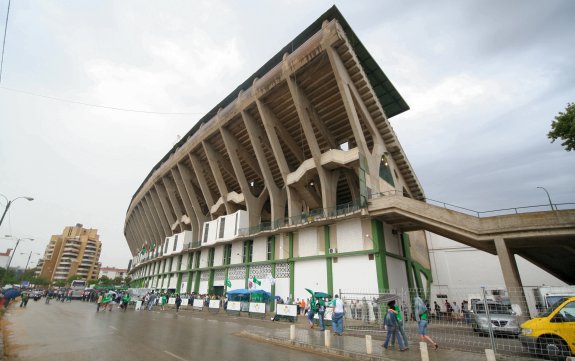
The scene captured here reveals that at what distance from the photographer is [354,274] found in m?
21.0

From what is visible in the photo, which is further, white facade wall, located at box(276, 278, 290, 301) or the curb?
white facade wall, located at box(276, 278, 290, 301)

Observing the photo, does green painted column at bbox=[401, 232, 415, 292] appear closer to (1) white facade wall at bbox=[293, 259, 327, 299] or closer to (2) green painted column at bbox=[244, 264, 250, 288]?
(1) white facade wall at bbox=[293, 259, 327, 299]

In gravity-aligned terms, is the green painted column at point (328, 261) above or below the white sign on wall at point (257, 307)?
above

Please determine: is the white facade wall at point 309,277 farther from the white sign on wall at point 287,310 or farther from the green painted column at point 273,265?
the white sign on wall at point 287,310

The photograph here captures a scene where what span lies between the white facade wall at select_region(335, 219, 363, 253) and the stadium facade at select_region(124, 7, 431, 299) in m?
0.08

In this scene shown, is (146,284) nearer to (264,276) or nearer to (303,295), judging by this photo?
(264,276)

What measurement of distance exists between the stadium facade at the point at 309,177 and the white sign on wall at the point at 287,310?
4602 mm

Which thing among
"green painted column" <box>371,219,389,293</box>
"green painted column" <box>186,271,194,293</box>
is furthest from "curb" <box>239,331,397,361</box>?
"green painted column" <box>186,271,194,293</box>

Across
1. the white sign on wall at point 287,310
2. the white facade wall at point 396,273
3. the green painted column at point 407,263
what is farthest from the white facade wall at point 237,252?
the green painted column at point 407,263

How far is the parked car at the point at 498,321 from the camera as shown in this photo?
12156 mm

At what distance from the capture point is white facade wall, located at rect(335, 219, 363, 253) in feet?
70.9

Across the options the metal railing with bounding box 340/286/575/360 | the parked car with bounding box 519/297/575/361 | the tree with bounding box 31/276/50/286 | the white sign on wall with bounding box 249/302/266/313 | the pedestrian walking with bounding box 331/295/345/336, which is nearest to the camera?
the parked car with bounding box 519/297/575/361

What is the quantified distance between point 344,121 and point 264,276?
1747cm

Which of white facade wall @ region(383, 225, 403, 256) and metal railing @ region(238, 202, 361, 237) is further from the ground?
metal railing @ region(238, 202, 361, 237)
